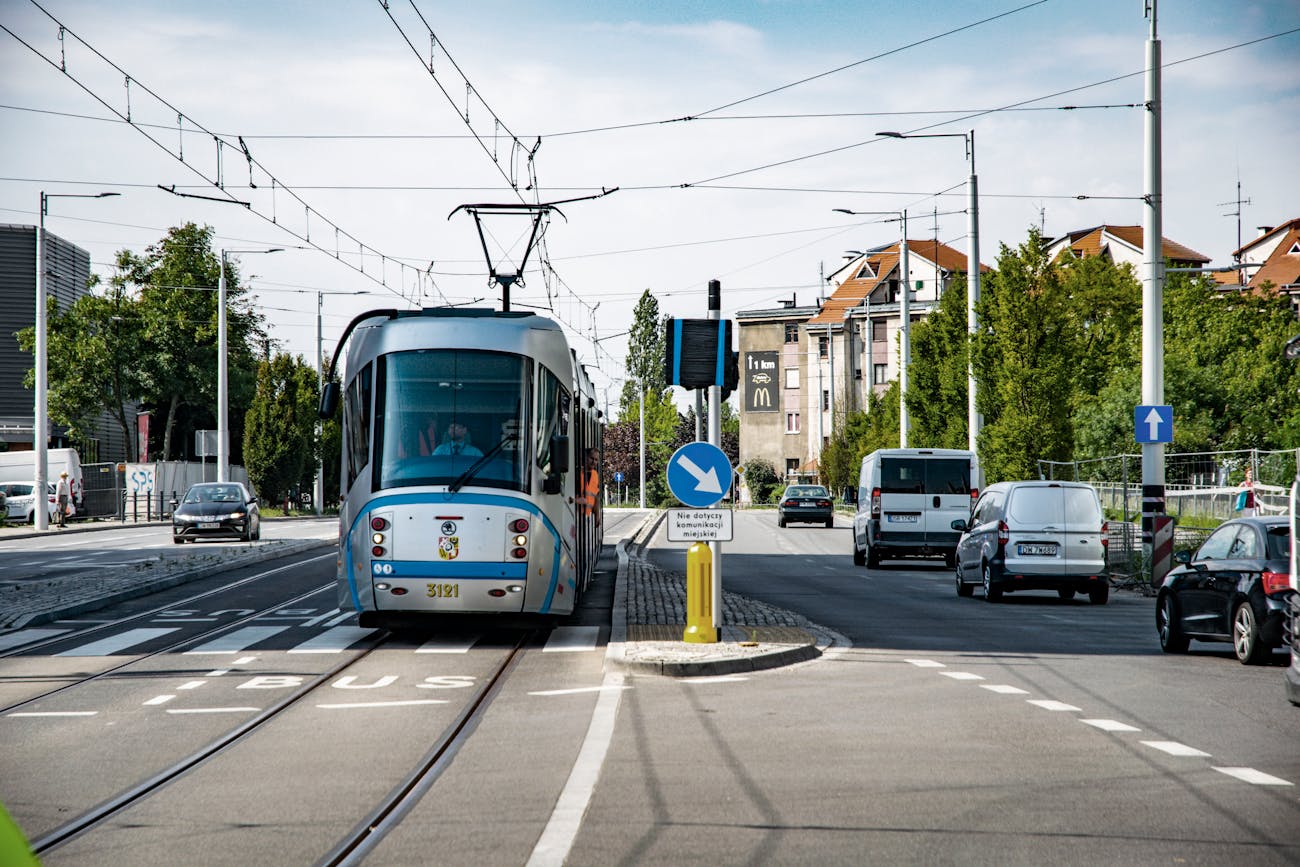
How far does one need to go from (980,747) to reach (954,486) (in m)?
23.1

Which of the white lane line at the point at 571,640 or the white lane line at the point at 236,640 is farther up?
the white lane line at the point at 236,640

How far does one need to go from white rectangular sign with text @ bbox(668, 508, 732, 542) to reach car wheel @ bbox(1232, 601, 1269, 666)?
4.52m

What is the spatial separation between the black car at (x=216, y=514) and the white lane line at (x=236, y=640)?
2299 cm

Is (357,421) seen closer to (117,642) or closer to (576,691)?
(117,642)

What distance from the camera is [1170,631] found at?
587 inches

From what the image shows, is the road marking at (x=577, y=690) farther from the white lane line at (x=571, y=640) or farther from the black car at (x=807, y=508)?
the black car at (x=807, y=508)

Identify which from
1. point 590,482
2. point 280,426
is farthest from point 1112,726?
point 280,426

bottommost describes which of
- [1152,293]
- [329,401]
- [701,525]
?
[701,525]

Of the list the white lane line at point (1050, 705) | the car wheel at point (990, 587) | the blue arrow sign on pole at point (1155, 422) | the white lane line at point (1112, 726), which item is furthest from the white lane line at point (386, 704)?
the blue arrow sign on pole at point (1155, 422)

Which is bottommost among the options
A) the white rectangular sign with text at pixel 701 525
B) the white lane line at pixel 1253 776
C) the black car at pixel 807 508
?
the white lane line at pixel 1253 776

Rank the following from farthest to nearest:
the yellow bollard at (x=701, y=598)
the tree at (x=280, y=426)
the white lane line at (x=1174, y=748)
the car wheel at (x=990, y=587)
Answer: the tree at (x=280, y=426) → the car wheel at (x=990, y=587) → the yellow bollard at (x=701, y=598) → the white lane line at (x=1174, y=748)

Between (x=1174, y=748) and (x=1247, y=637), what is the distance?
17.6 ft

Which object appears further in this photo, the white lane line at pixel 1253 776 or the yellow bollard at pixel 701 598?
the yellow bollard at pixel 701 598

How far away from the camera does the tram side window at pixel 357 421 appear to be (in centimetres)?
1509
